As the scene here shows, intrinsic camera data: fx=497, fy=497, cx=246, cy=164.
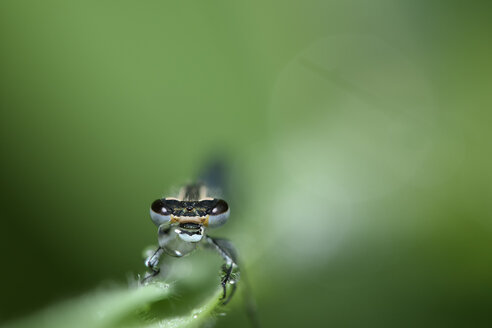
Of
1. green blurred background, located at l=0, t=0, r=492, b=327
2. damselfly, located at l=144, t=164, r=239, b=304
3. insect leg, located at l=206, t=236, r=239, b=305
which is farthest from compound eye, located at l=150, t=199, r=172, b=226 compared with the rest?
green blurred background, located at l=0, t=0, r=492, b=327

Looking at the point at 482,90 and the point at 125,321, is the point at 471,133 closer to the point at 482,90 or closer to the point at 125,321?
the point at 482,90

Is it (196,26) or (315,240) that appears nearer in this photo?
(315,240)

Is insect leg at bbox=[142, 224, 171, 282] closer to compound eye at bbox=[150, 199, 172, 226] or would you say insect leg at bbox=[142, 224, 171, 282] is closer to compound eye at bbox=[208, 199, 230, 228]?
compound eye at bbox=[150, 199, 172, 226]

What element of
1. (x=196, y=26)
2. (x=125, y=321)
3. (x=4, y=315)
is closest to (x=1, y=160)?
(x=4, y=315)

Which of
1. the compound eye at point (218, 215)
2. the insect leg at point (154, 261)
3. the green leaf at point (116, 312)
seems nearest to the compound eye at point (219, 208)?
the compound eye at point (218, 215)

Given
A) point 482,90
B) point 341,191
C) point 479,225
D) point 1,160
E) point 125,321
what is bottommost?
point 125,321

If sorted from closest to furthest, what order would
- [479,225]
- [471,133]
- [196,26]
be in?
1. [479,225]
2. [471,133]
3. [196,26]
